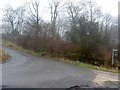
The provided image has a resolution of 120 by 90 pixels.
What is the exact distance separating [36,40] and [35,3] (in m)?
13.4

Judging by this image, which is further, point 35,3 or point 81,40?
point 35,3

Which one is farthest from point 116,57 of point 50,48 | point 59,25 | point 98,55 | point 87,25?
point 59,25

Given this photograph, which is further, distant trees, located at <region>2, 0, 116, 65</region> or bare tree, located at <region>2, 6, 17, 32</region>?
bare tree, located at <region>2, 6, 17, 32</region>

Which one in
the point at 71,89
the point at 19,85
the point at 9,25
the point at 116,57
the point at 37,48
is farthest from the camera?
the point at 9,25

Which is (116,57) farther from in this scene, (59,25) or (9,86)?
(59,25)

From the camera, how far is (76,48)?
33.5 meters

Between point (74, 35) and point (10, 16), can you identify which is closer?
point (74, 35)

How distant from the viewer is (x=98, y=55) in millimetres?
29781

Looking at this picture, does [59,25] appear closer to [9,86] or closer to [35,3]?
[35,3]

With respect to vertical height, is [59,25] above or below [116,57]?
above

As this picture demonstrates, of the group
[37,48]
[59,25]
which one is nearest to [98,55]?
[37,48]

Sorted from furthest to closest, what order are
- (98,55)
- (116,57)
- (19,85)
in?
(98,55)
(116,57)
(19,85)

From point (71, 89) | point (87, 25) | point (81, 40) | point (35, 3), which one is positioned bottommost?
point (71, 89)

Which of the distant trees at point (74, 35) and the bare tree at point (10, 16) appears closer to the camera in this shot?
the distant trees at point (74, 35)
